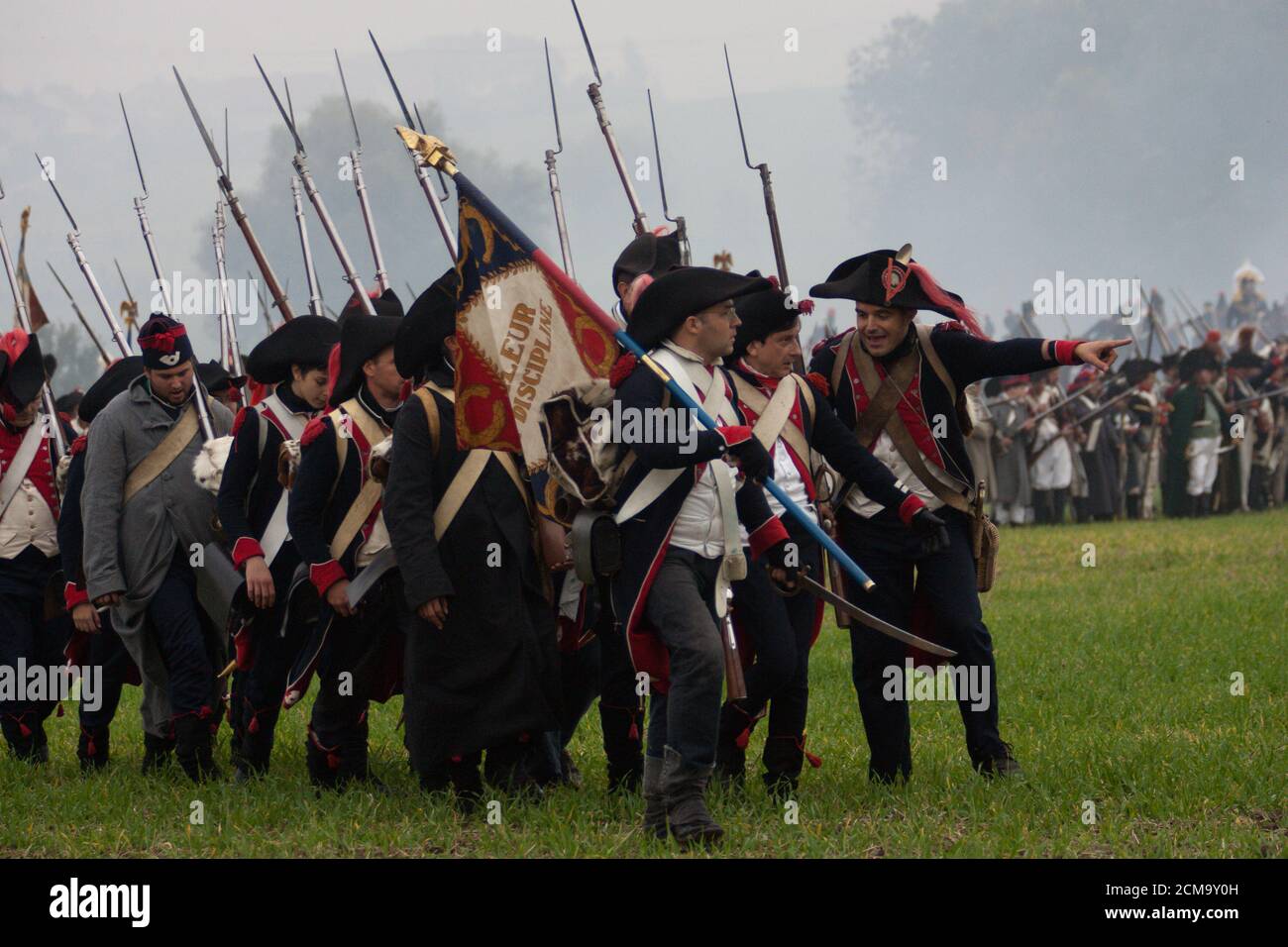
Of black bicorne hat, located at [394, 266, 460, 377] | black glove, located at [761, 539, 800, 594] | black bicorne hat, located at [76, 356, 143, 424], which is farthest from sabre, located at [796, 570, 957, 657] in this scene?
black bicorne hat, located at [76, 356, 143, 424]

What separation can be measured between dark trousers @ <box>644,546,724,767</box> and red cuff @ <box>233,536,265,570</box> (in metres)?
2.12

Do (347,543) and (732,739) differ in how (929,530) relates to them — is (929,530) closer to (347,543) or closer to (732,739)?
(732,739)

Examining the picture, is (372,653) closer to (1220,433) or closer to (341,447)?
(341,447)

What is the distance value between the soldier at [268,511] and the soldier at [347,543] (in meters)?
0.28

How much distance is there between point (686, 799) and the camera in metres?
5.80

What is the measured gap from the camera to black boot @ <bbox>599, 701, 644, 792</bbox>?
7.08 m

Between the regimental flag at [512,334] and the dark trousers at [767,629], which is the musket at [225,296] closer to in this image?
the regimental flag at [512,334]

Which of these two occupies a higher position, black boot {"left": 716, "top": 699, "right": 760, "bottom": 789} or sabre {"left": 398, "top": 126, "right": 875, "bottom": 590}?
sabre {"left": 398, "top": 126, "right": 875, "bottom": 590}

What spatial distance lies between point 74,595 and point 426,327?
2.30 metres

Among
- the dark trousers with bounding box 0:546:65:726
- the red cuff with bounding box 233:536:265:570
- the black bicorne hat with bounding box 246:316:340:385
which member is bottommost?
the dark trousers with bounding box 0:546:65:726

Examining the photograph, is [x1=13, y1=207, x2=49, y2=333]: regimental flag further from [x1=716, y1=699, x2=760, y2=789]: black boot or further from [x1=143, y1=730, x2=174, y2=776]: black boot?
[x1=716, y1=699, x2=760, y2=789]: black boot

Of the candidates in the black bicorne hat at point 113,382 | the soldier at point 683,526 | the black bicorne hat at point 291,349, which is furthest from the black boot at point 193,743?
the soldier at point 683,526

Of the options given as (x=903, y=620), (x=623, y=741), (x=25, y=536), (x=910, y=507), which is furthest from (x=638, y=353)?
(x=25, y=536)

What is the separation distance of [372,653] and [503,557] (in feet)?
2.72
